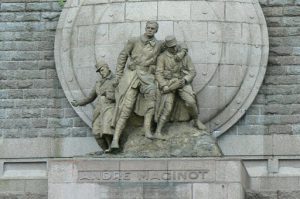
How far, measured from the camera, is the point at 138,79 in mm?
33344

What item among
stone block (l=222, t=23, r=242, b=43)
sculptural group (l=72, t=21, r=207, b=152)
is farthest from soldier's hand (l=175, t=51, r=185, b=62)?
stone block (l=222, t=23, r=242, b=43)

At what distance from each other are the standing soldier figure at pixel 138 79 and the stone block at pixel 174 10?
1218 millimetres

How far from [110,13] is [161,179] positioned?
411cm

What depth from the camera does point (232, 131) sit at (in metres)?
34.9

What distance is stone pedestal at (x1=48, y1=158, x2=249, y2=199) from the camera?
106ft

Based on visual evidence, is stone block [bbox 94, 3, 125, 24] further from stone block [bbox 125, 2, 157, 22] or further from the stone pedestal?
the stone pedestal

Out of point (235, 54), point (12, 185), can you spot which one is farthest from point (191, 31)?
point (12, 185)

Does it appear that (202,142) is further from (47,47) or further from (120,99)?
(47,47)

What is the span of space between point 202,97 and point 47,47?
3.21 meters

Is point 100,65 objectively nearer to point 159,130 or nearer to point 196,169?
point 159,130

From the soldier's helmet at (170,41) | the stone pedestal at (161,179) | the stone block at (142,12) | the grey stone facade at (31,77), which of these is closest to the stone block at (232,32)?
the stone block at (142,12)

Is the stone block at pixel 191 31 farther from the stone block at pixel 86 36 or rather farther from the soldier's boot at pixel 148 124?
the soldier's boot at pixel 148 124

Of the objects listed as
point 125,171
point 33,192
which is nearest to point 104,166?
point 125,171

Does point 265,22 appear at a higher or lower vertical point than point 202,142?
higher
